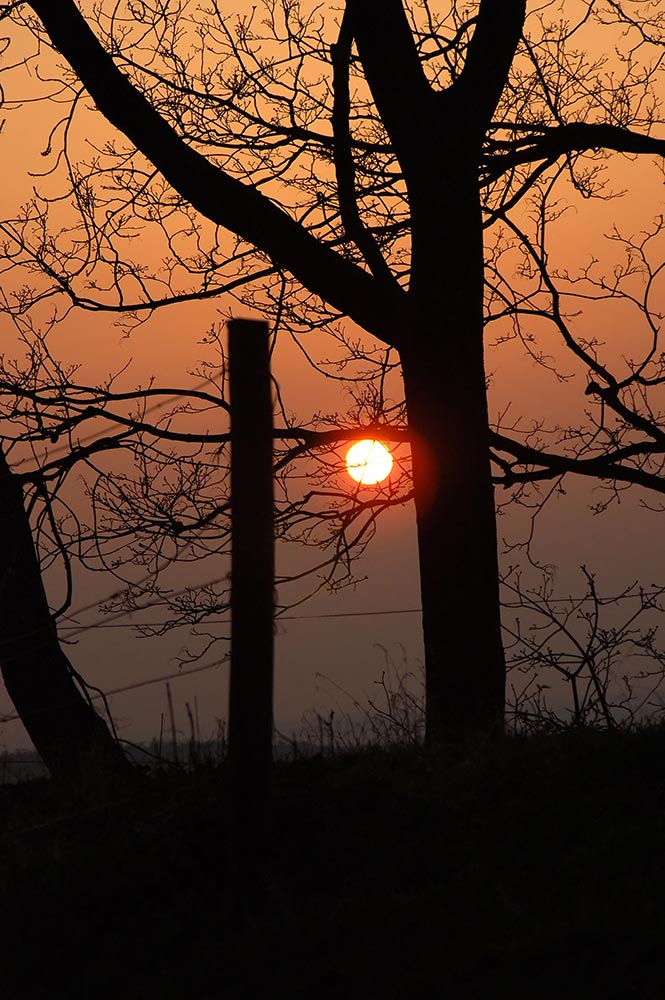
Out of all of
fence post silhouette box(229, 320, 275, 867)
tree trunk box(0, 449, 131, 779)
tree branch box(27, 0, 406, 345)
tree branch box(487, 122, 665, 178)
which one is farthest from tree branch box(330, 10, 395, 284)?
fence post silhouette box(229, 320, 275, 867)

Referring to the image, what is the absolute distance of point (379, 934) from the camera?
15.9 feet

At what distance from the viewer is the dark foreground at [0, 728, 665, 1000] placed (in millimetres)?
4582

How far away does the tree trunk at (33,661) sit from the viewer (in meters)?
9.20

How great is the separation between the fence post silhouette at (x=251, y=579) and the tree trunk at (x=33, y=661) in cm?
377

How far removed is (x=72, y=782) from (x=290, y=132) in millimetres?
6275

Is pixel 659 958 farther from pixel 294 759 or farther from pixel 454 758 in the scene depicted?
pixel 294 759

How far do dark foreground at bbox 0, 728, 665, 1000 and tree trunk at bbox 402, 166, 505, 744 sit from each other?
1860mm

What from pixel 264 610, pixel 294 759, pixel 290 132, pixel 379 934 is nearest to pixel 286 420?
pixel 290 132

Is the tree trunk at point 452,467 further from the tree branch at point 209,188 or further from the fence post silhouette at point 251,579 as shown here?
the fence post silhouette at point 251,579

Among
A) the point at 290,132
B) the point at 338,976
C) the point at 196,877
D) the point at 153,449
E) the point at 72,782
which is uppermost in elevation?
the point at 290,132

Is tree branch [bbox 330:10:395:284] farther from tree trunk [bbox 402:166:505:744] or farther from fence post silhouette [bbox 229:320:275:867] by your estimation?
fence post silhouette [bbox 229:320:275:867]

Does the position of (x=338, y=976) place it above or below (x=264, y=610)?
below

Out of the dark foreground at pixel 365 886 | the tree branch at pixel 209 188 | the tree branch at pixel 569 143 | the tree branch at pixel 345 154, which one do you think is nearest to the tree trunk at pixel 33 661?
the dark foreground at pixel 365 886

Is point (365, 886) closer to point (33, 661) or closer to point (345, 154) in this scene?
point (33, 661)
